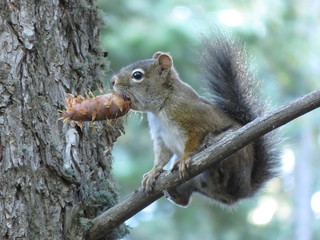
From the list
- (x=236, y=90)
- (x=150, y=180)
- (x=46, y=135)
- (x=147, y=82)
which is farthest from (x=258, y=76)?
(x=46, y=135)

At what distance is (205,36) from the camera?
3490mm

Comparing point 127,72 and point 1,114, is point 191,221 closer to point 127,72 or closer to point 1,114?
point 127,72

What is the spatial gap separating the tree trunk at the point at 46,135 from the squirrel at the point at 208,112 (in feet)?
1.11

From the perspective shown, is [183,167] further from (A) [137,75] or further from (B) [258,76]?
(B) [258,76]

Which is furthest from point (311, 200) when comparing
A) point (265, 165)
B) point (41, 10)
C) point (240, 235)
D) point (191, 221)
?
point (41, 10)

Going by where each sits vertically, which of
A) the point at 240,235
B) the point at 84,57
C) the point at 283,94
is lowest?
the point at 84,57

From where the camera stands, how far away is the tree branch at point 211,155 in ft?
8.36

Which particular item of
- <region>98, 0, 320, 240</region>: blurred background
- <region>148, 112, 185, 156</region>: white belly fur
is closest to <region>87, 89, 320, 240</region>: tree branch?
<region>148, 112, 185, 156</region>: white belly fur

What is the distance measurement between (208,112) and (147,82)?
1.04ft

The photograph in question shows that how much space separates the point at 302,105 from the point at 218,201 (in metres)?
1.18

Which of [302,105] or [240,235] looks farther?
[240,235]

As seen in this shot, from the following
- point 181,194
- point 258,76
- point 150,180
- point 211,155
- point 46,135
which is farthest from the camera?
point 258,76

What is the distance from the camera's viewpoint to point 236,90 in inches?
143

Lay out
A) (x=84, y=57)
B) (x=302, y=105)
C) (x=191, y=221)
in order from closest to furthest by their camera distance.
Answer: (x=302, y=105) < (x=84, y=57) < (x=191, y=221)
